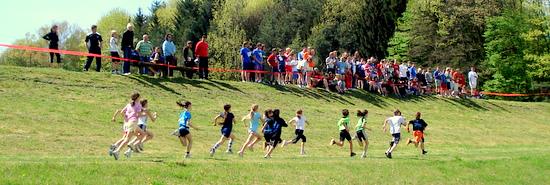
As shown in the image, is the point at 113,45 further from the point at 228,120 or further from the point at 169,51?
the point at 228,120

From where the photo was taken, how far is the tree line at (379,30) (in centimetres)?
6694

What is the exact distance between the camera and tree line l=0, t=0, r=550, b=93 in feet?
220

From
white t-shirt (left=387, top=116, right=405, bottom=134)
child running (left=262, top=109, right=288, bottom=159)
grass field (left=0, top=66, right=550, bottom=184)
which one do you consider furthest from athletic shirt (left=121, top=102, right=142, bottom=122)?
white t-shirt (left=387, top=116, right=405, bottom=134)

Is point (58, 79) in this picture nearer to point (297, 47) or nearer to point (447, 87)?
point (447, 87)

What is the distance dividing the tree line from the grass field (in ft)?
79.1

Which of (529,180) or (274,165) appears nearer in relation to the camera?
(274,165)

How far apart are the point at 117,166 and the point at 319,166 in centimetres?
597

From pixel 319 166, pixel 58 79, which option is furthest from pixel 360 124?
pixel 58 79

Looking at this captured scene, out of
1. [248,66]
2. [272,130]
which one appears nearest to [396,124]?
[272,130]

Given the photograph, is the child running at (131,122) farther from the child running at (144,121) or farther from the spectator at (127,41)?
the spectator at (127,41)

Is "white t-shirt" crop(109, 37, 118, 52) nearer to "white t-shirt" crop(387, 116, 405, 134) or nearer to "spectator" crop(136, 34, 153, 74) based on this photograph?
"spectator" crop(136, 34, 153, 74)

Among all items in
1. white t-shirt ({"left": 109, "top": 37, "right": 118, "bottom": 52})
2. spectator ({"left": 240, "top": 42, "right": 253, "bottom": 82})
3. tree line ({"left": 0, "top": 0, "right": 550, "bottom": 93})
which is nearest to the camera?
white t-shirt ({"left": 109, "top": 37, "right": 118, "bottom": 52})

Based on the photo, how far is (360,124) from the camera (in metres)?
26.3

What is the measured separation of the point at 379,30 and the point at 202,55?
154 feet
